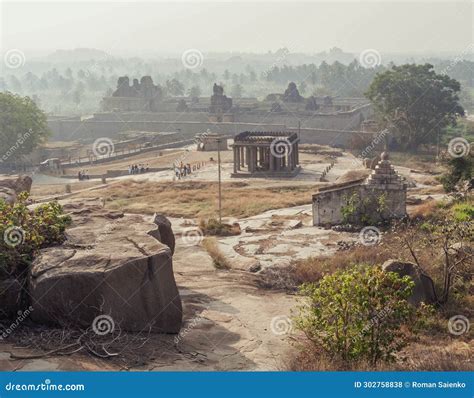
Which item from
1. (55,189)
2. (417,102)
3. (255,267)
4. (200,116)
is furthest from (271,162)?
(200,116)

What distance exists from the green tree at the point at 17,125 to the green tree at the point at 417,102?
33.8 meters

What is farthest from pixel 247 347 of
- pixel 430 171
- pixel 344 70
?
pixel 344 70

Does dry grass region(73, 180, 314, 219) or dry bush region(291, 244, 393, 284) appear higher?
dry bush region(291, 244, 393, 284)

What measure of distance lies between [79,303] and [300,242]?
12.5 meters

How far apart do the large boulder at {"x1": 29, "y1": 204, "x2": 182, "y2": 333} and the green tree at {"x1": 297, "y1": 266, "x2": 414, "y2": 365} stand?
10.9 feet

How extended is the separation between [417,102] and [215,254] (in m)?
43.7

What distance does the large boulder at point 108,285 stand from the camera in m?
12.2

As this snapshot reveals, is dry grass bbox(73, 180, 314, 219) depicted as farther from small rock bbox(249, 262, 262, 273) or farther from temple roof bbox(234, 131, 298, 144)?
small rock bbox(249, 262, 262, 273)

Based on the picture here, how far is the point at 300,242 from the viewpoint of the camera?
76.8ft

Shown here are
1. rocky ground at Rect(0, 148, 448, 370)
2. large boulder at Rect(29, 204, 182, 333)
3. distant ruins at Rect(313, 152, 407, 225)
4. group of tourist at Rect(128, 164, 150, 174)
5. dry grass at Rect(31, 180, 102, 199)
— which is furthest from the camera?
group of tourist at Rect(128, 164, 150, 174)

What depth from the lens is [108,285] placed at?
12.2 metres

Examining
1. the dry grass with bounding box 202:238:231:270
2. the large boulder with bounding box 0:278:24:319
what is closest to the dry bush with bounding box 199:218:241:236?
the dry grass with bounding box 202:238:231:270

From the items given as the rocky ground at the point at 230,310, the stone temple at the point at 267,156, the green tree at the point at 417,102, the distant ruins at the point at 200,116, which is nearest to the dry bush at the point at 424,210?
the rocky ground at the point at 230,310

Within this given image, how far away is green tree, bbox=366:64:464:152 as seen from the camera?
2345 inches
